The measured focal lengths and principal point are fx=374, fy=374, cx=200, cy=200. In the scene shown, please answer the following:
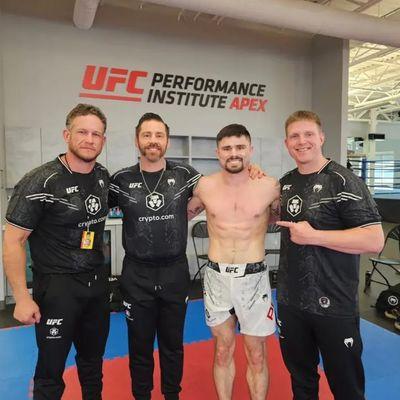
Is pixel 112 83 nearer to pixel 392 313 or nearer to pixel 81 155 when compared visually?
pixel 81 155

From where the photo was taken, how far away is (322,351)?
1776 mm

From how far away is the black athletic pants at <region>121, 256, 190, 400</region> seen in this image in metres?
2.13

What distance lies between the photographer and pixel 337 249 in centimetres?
166

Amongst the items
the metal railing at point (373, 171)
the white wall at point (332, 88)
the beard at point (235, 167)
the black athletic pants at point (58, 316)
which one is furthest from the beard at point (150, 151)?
the metal railing at point (373, 171)

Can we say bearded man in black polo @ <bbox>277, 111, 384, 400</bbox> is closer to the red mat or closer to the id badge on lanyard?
the red mat

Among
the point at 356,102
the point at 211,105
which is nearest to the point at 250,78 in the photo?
the point at 211,105

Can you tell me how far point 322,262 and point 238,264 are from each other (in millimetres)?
512

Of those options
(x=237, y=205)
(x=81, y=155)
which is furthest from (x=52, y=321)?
(x=237, y=205)

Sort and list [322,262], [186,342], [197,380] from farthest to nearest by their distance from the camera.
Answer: [186,342]
[197,380]
[322,262]

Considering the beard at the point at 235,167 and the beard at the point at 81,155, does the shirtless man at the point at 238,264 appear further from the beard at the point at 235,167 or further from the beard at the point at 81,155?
the beard at the point at 81,155

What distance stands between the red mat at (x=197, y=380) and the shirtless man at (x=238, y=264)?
16.9 inches

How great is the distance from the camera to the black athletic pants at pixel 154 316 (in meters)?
2.13

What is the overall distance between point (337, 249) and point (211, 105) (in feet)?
15.0

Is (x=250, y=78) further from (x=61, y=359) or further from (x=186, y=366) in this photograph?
(x=61, y=359)
